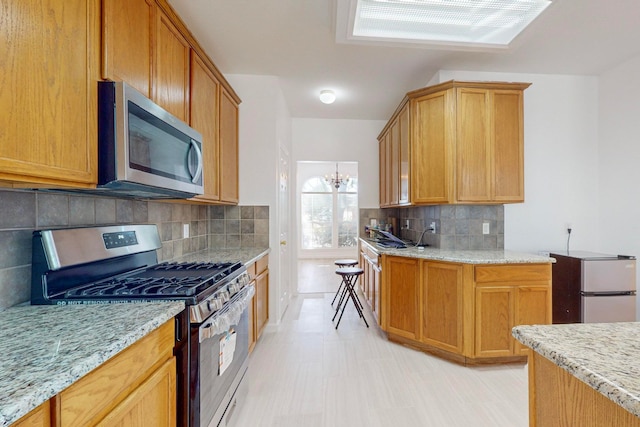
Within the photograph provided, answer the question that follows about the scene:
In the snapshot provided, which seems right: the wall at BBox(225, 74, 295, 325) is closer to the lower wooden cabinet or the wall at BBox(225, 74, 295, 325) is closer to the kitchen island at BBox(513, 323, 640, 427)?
the lower wooden cabinet

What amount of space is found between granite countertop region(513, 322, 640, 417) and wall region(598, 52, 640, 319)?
114 inches

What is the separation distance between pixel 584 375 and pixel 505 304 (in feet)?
6.49

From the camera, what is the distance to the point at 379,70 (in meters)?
3.05

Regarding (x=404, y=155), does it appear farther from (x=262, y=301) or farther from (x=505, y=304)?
(x=262, y=301)

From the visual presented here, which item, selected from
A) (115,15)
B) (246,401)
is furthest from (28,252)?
(246,401)

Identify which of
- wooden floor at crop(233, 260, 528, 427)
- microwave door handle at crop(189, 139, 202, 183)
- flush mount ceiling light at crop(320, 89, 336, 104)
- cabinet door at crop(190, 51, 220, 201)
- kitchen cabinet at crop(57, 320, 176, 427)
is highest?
flush mount ceiling light at crop(320, 89, 336, 104)

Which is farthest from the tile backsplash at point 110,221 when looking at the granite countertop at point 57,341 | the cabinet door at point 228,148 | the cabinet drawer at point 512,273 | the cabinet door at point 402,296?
the cabinet drawer at point 512,273

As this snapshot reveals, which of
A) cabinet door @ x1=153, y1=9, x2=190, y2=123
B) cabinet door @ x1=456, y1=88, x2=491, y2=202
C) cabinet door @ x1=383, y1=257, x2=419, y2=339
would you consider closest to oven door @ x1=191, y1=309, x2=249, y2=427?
cabinet door @ x1=153, y1=9, x2=190, y2=123

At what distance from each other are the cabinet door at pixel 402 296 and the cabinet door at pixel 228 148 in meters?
1.70

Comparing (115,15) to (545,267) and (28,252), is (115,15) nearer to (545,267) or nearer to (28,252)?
(28,252)

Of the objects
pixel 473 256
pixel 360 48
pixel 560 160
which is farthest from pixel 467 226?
pixel 360 48

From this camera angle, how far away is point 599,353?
722 mm

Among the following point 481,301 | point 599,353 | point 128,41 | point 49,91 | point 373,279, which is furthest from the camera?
point 373,279

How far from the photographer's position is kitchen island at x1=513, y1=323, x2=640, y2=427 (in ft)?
1.95
